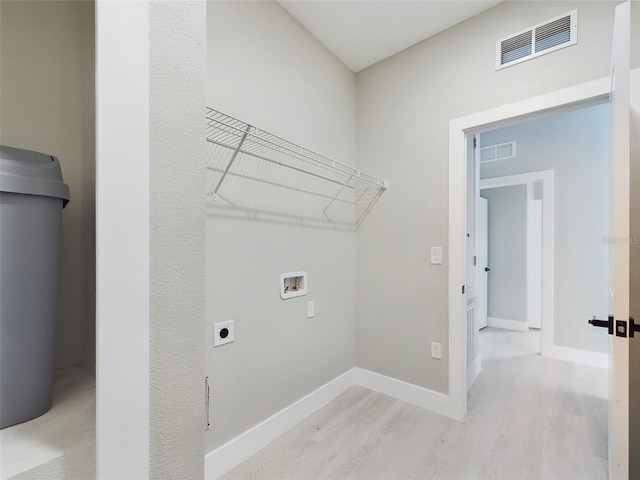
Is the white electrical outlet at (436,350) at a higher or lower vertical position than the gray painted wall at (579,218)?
lower

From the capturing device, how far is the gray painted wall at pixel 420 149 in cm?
177

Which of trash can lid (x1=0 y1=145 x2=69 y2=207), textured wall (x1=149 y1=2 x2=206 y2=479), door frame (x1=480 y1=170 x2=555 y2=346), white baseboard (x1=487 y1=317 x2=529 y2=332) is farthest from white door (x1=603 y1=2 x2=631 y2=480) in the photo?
white baseboard (x1=487 y1=317 x2=529 y2=332)

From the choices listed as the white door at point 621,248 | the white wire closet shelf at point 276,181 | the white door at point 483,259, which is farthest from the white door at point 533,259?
the white door at point 621,248

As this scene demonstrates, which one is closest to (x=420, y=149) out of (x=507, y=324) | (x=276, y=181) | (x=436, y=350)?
(x=276, y=181)

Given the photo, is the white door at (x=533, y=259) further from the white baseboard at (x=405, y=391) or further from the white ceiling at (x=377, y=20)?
the white ceiling at (x=377, y=20)

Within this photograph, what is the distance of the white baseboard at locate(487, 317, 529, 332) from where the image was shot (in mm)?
4055

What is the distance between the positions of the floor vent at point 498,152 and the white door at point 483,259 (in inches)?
23.7

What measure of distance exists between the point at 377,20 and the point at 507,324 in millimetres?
4188

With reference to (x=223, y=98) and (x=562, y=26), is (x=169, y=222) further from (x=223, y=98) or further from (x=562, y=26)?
(x=562, y=26)

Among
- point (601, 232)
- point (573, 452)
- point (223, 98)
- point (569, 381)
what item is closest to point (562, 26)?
point (223, 98)

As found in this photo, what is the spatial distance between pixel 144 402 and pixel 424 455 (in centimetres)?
166

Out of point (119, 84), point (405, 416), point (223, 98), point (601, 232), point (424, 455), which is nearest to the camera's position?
point (119, 84)

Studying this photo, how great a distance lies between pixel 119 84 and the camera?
597mm

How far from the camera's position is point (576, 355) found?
2992 millimetres
